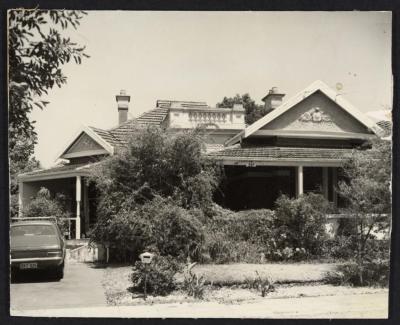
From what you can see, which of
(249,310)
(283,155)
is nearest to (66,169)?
(283,155)

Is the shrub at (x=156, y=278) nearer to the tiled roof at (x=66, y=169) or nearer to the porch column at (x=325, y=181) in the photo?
the tiled roof at (x=66, y=169)

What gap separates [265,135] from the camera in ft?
55.4

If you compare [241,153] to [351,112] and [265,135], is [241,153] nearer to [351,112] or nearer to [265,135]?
[265,135]

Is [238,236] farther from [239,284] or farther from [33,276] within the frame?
[33,276]

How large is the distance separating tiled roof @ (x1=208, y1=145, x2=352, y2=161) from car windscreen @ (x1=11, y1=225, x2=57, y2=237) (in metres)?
5.99

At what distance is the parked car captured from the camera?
977cm

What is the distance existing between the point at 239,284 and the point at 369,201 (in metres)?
3.40

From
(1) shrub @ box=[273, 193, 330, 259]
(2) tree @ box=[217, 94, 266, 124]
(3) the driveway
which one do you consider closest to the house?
(1) shrub @ box=[273, 193, 330, 259]

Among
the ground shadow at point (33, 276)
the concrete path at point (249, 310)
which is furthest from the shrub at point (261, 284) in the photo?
the ground shadow at point (33, 276)

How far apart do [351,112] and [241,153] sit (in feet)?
13.1

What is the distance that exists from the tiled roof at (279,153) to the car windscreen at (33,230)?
19.6 feet

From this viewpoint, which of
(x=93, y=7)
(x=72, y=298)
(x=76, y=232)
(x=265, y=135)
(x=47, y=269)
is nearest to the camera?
(x=93, y=7)

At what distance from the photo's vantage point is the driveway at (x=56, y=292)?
883 centimetres
